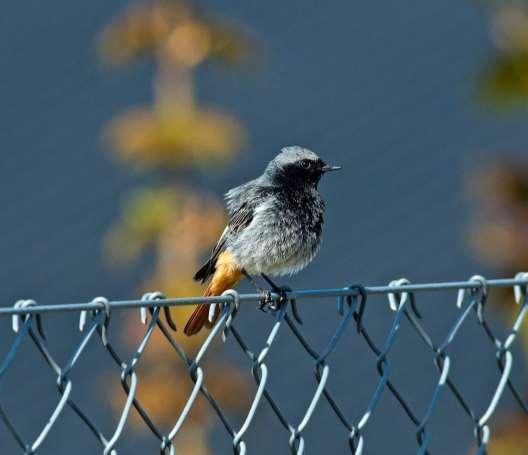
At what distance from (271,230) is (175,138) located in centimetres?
180

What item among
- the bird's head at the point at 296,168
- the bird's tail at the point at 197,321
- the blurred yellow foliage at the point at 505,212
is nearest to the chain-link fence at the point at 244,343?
the bird's tail at the point at 197,321

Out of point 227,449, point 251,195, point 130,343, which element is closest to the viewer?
point 251,195

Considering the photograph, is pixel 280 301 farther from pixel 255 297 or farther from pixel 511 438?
pixel 511 438

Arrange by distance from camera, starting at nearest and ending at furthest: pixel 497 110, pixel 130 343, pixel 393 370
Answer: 1. pixel 497 110
2. pixel 130 343
3. pixel 393 370

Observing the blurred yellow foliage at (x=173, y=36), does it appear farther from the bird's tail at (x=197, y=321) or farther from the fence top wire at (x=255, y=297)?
the fence top wire at (x=255, y=297)

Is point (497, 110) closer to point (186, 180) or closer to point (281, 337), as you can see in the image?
point (186, 180)

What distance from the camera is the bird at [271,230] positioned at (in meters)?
4.61

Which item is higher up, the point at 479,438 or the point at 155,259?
the point at 155,259

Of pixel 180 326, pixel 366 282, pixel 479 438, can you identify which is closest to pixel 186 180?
pixel 180 326

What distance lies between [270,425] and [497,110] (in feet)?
9.28

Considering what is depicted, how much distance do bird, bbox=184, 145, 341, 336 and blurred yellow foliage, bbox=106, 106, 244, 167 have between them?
1504mm

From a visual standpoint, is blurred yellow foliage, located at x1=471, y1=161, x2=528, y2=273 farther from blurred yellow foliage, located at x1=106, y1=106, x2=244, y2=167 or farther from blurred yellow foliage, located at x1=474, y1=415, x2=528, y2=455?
blurred yellow foliage, located at x1=106, y1=106, x2=244, y2=167

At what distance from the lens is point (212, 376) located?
6277 mm

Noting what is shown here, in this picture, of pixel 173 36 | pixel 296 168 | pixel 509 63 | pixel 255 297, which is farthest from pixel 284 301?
pixel 173 36
